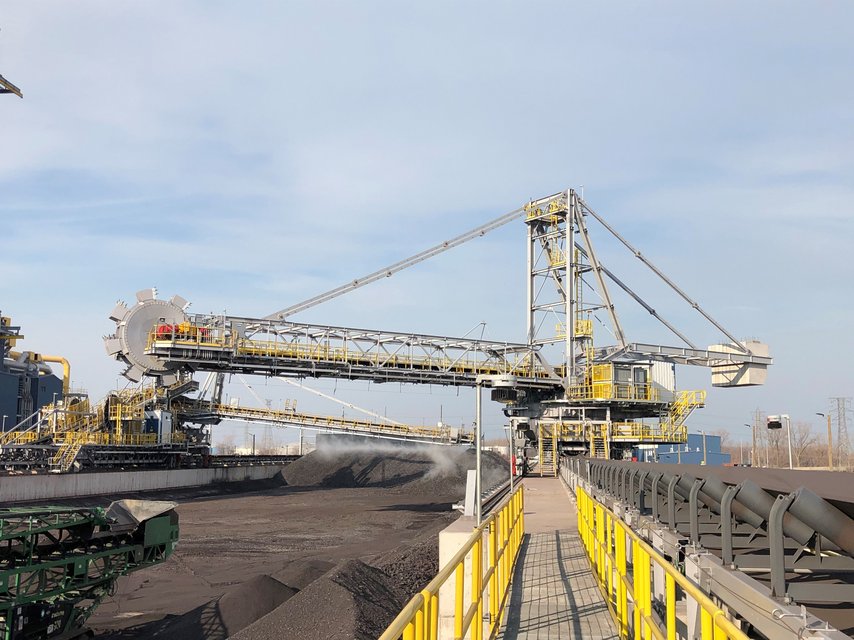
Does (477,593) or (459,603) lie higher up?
(459,603)

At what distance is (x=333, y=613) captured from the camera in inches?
522

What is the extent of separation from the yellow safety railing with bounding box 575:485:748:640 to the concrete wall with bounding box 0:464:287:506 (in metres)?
33.3

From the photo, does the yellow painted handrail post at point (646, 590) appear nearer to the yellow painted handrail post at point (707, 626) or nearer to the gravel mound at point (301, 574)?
the yellow painted handrail post at point (707, 626)

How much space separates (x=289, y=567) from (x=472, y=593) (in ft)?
42.2

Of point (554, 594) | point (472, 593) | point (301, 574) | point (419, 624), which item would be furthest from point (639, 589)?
point (301, 574)

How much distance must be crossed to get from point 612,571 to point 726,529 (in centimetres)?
348

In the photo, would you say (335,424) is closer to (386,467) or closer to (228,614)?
(386,467)

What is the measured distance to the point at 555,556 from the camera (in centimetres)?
→ 1477

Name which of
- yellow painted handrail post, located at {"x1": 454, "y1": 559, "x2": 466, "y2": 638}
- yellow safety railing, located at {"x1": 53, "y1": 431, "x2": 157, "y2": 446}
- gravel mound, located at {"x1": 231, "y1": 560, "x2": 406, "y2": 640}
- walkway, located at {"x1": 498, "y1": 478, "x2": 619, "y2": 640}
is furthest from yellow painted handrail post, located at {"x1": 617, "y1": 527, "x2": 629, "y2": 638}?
yellow safety railing, located at {"x1": 53, "y1": 431, "x2": 157, "y2": 446}

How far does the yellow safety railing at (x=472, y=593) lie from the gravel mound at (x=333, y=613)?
2964mm

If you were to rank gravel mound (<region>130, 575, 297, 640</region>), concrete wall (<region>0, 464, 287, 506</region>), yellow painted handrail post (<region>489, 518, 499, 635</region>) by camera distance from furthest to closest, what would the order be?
concrete wall (<region>0, 464, 287, 506</region>) < gravel mound (<region>130, 575, 297, 640</region>) < yellow painted handrail post (<region>489, 518, 499, 635</region>)

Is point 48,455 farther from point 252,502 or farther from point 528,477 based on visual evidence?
A: point 528,477

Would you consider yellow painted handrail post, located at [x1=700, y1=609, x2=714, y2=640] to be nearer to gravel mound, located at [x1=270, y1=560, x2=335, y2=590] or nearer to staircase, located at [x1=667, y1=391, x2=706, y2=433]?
gravel mound, located at [x1=270, y1=560, x2=335, y2=590]

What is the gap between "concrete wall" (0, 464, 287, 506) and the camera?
37.2 metres
